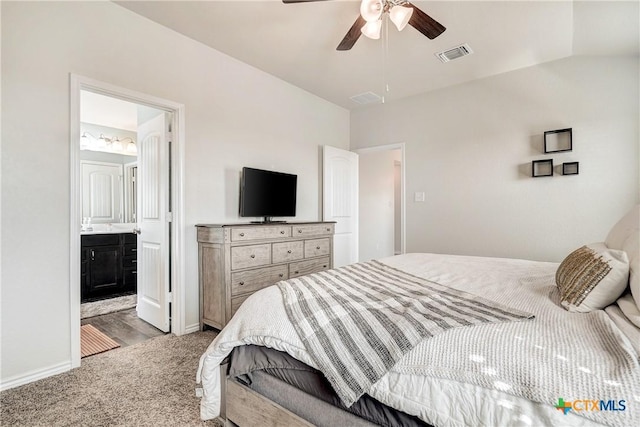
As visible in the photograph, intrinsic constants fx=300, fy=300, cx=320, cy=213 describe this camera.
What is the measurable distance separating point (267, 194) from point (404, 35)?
81.8 inches

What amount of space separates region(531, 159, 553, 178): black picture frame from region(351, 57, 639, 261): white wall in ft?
0.18

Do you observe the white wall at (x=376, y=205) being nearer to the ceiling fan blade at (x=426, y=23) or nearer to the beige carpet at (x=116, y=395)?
the ceiling fan blade at (x=426, y=23)

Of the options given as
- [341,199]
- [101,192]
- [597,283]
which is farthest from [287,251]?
[101,192]

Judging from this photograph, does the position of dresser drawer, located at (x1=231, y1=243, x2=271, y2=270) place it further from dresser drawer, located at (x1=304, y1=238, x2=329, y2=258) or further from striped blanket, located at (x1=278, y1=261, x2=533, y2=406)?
striped blanket, located at (x1=278, y1=261, x2=533, y2=406)

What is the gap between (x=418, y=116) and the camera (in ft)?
13.8

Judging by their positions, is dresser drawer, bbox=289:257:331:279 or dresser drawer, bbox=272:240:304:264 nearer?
dresser drawer, bbox=272:240:304:264

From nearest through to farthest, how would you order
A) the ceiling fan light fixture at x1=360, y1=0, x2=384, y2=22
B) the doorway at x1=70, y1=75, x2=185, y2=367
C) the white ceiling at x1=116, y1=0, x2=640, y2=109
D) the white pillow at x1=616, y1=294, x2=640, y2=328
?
the white pillow at x1=616, y1=294, x2=640, y2=328, the ceiling fan light fixture at x1=360, y1=0, x2=384, y2=22, the doorway at x1=70, y1=75, x2=185, y2=367, the white ceiling at x1=116, y1=0, x2=640, y2=109

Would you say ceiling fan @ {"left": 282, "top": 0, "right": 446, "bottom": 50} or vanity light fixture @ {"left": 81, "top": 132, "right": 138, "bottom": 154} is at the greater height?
ceiling fan @ {"left": 282, "top": 0, "right": 446, "bottom": 50}

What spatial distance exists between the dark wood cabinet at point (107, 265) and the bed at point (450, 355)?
11.8ft

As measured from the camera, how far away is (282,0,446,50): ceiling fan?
2.06 metres

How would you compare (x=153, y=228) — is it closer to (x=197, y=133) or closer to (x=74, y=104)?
(x=197, y=133)

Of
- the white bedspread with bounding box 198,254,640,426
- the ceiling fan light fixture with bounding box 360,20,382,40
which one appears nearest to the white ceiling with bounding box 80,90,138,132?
the ceiling fan light fixture with bounding box 360,20,382,40

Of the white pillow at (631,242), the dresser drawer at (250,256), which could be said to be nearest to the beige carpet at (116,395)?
the dresser drawer at (250,256)

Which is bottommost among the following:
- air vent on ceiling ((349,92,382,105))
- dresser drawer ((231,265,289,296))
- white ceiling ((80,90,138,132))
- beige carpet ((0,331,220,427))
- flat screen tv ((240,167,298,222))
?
beige carpet ((0,331,220,427))
